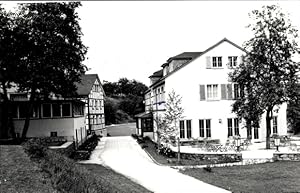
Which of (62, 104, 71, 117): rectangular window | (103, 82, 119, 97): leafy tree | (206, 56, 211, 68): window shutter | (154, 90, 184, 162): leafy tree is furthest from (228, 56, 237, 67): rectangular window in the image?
(103, 82, 119, 97): leafy tree

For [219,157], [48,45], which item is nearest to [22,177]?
[219,157]

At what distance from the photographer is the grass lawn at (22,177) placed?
9.97m

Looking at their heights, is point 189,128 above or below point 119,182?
above

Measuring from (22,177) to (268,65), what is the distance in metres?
16.0

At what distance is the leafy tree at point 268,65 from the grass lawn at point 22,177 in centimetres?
1394

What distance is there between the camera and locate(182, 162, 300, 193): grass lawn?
12.4 metres

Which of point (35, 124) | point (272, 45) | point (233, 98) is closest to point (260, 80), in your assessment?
point (272, 45)

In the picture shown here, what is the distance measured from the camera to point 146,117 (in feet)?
123

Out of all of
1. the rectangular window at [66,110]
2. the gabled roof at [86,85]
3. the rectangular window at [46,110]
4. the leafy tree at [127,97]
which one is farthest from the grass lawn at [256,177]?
the leafy tree at [127,97]

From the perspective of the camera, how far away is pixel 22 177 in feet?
39.3

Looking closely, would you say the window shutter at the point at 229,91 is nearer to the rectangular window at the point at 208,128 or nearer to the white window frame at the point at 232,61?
the white window frame at the point at 232,61

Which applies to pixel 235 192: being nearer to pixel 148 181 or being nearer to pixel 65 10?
pixel 148 181

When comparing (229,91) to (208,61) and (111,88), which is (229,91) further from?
(111,88)

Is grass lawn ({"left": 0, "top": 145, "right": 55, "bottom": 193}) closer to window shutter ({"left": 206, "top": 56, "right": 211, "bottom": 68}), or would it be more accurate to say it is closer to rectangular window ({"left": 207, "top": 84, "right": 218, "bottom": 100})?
rectangular window ({"left": 207, "top": 84, "right": 218, "bottom": 100})
